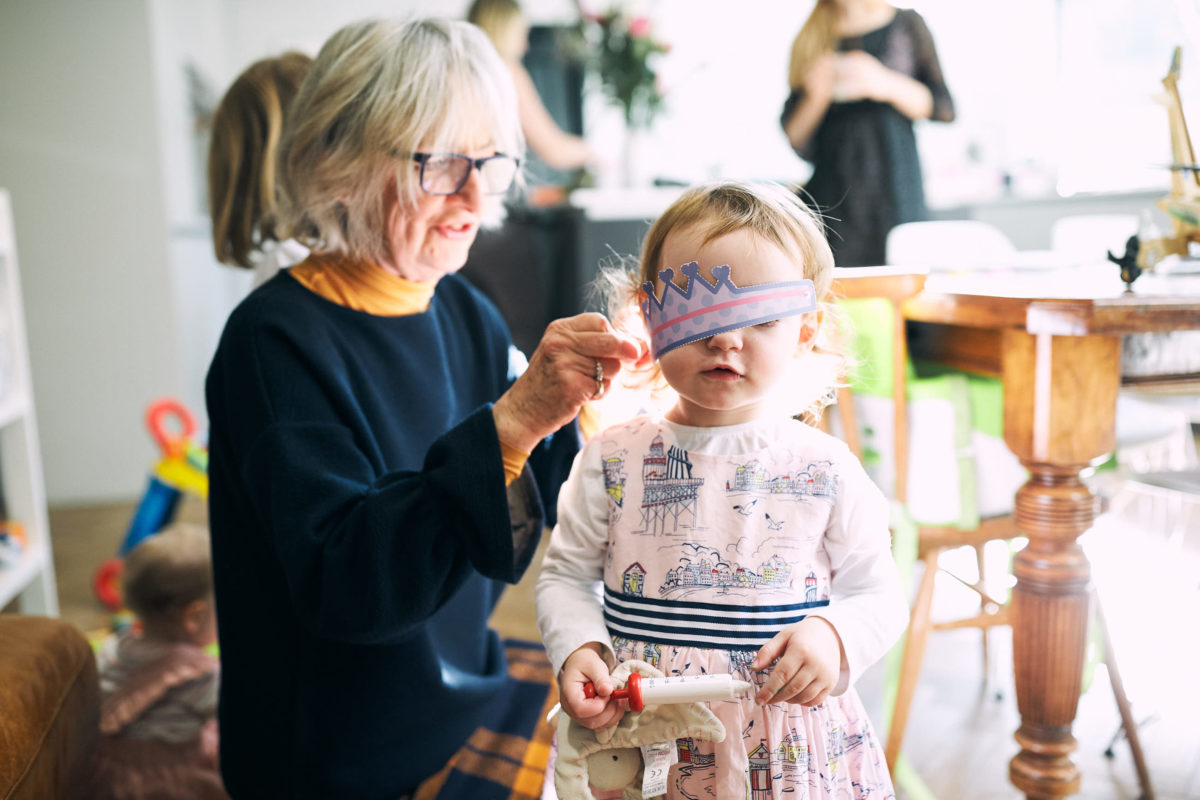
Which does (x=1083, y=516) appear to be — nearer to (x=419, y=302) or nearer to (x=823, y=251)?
(x=823, y=251)

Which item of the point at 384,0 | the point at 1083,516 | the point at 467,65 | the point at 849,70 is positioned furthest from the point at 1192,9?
the point at 384,0

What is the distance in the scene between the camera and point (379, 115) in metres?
1.09

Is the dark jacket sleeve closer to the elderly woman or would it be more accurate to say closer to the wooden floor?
the elderly woman

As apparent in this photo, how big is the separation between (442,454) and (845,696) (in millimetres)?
449

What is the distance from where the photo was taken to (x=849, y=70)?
229 centimetres

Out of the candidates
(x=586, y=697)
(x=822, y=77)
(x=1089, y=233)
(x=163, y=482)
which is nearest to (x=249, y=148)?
(x=586, y=697)

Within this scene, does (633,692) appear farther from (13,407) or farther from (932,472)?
(13,407)

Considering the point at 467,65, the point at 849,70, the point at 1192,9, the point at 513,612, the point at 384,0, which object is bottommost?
the point at 513,612

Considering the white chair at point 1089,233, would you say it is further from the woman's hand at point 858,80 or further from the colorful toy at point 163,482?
the colorful toy at point 163,482

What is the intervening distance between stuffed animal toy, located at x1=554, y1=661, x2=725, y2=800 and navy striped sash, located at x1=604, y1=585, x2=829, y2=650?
0.13 ft

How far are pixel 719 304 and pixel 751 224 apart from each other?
0.08 m

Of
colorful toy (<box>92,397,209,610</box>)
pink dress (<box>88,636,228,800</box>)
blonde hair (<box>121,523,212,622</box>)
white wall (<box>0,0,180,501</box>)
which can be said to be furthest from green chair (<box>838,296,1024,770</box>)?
white wall (<box>0,0,180,501</box>)

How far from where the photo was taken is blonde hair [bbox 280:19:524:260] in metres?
1.09

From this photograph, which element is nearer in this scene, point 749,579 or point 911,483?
point 749,579
